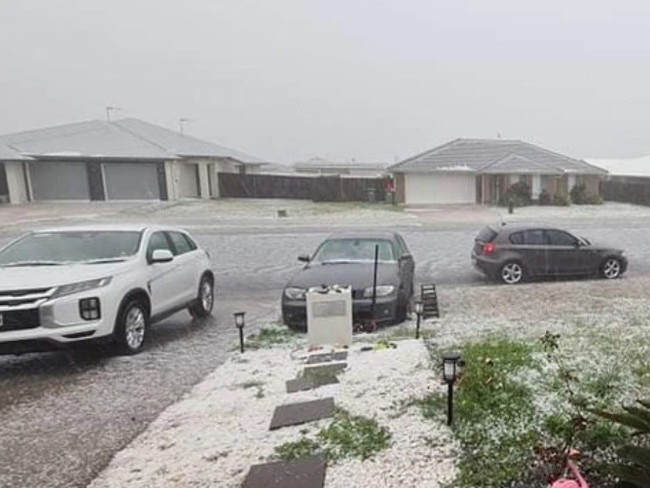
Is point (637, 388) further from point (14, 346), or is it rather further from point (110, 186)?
point (110, 186)

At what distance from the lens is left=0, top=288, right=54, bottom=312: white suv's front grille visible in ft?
18.6

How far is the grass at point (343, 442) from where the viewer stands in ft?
11.1

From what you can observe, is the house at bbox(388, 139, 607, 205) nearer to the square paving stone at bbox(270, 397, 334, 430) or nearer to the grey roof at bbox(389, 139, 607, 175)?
the grey roof at bbox(389, 139, 607, 175)

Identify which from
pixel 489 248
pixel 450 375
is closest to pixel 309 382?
pixel 450 375

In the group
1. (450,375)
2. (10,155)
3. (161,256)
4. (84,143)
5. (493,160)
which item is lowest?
(450,375)

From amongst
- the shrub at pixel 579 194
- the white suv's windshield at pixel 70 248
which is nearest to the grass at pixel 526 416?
the white suv's windshield at pixel 70 248

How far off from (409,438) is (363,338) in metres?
3.37

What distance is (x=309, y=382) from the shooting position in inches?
191

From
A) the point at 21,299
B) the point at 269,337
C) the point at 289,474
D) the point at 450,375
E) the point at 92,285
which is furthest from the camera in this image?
the point at 269,337

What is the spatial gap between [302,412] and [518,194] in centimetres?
3252

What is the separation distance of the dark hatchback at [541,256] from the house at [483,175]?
23390mm

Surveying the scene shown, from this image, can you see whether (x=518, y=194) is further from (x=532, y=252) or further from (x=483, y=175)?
(x=532, y=252)

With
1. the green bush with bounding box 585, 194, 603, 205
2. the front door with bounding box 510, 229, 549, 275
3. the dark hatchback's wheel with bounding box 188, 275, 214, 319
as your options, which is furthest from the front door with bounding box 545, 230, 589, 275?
the green bush with bounding box 585, 194, 603, 205

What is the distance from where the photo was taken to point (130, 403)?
492 cm
